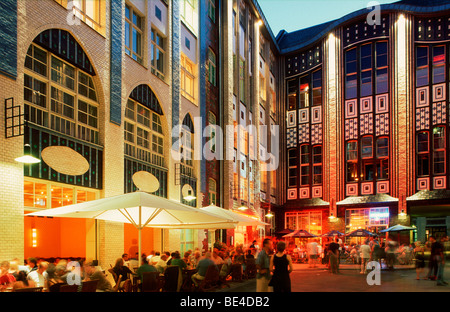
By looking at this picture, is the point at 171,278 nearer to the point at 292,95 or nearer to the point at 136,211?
the point at 136,211

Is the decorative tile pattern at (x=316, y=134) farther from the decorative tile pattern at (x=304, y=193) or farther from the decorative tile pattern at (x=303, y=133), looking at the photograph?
the decorative tile pattern at (x=304, y=193)

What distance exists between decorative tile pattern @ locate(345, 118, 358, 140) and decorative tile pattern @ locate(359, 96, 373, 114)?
2.93ft

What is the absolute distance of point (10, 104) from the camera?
41.3ft

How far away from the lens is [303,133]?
40188mm

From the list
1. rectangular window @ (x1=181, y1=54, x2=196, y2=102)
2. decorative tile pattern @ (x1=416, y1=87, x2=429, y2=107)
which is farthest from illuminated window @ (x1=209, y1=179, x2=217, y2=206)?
decorative tile pattern @ (x1=416, y1=87, x2=429, y2=107)

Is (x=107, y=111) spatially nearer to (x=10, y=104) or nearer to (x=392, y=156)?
(x=10, y=104)

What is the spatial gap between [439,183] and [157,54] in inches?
887

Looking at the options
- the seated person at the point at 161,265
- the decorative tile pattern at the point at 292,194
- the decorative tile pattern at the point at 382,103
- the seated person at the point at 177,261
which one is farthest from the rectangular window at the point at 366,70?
the seated person at the point at 177,261

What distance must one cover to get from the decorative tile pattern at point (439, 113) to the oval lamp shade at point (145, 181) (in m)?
22.8

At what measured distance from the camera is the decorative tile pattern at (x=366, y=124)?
3734cm

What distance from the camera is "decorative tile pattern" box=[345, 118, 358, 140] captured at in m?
37.9

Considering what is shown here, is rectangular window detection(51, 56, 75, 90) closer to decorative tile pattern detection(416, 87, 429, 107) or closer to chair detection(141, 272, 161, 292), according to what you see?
chair detection(141, 272, 161, 292)

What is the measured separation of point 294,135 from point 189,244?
61.7 ft
